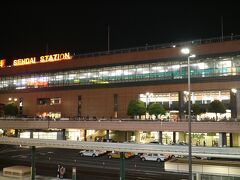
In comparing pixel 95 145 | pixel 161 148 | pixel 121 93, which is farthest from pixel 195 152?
pixel 121 93

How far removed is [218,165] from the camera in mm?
28344

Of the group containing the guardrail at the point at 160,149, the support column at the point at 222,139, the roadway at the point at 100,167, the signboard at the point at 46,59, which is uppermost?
the signboard at the point at 46,59

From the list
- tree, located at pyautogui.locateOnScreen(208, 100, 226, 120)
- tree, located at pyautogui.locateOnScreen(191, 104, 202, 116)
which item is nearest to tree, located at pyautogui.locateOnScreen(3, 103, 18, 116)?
tree, located at pyautogui.locateOnScreen(191, 104, 202, 116)

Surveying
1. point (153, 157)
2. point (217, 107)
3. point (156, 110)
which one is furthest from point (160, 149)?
point (156, 110)

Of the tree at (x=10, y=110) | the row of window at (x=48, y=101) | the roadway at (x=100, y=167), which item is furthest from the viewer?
the row of window at (x=48, y=101)

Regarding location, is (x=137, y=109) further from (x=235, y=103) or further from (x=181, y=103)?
(x=235, y=103)

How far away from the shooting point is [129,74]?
8256 cm

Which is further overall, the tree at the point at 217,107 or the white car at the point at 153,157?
the tree at the point at 217,107

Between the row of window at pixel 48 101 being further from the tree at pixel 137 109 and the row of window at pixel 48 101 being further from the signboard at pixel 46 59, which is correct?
the tree at pixel 137 109

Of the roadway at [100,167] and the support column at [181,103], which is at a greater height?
the support column at [181,103]

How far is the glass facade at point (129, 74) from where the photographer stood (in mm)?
70625

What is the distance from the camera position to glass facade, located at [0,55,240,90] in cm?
7062

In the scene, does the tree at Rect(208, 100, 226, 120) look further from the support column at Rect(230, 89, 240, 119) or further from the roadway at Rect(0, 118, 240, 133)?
the support column at Rect(230, 89, 240, 119)

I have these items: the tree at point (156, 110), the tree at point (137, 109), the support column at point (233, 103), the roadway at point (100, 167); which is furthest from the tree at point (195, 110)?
the roadway at point (100, 167)
